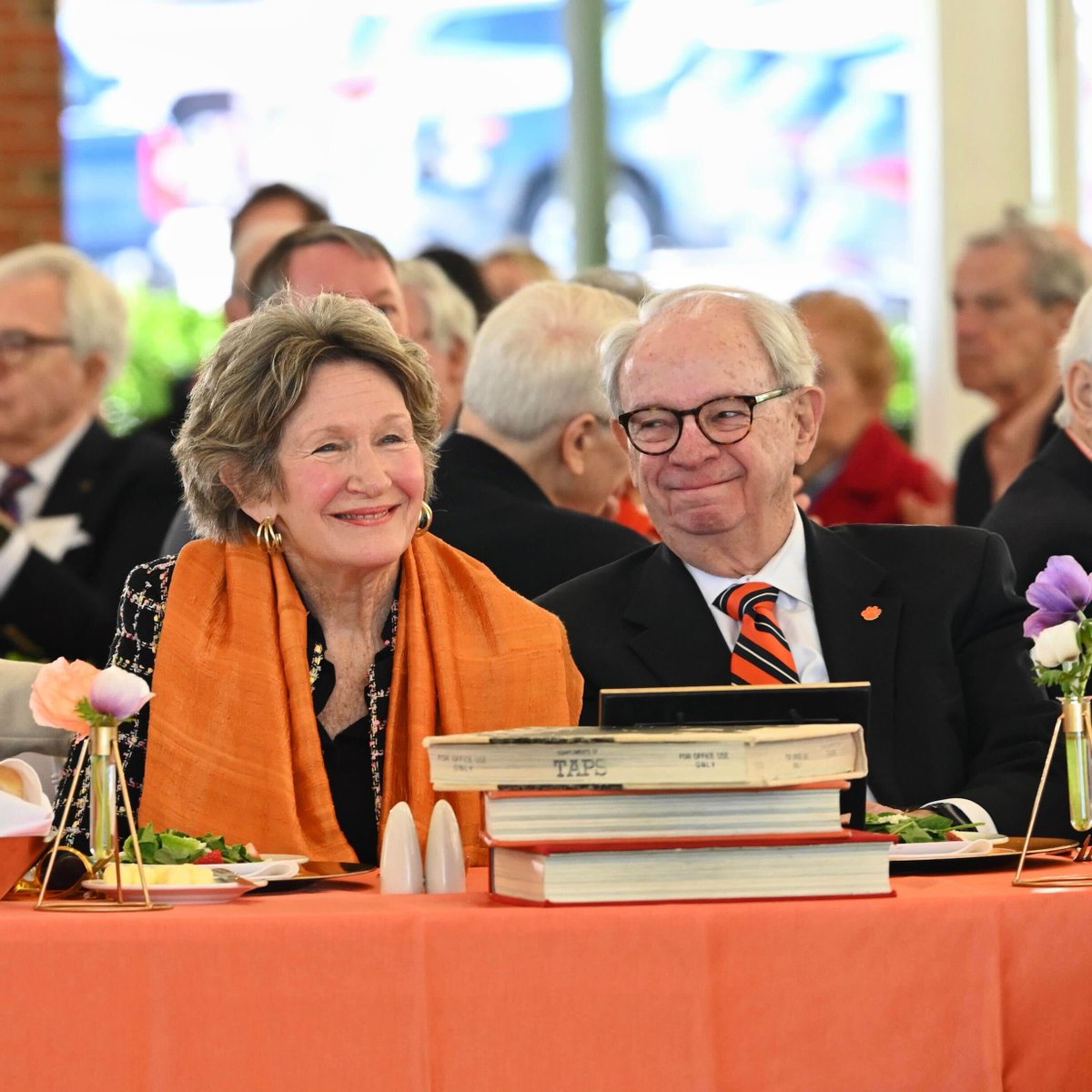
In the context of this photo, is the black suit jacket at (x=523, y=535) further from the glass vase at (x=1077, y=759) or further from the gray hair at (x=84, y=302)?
the gray hair at (x=84, y=302)

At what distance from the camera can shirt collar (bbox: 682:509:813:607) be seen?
3.20 metres

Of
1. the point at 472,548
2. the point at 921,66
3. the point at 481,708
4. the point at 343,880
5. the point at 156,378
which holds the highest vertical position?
the point at 921,66

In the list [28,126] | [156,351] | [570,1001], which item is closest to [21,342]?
[28,126]

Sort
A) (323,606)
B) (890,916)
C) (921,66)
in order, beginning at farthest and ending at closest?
(921,66), (323,606), (890,916)

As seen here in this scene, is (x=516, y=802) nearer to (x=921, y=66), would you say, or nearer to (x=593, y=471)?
(x=593, y=471)

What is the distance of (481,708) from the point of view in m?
2.96

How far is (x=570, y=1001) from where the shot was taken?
1.91 m

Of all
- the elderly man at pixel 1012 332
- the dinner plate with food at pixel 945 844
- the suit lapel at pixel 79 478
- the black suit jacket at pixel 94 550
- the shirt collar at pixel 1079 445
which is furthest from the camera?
the elderly man at pixel 1012 332

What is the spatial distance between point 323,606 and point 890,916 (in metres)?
1.38

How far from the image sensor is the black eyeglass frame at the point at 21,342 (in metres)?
5.84

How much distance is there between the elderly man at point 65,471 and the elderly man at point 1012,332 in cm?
251

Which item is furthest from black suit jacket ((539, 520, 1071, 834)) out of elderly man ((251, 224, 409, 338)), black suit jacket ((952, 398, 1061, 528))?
black suit jacket ((952, 398, 1061, 528))

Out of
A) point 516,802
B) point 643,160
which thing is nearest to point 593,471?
point 516,802

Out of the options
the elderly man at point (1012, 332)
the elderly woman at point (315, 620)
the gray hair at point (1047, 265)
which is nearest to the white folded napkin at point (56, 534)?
the elderly woman at point (315, 620)
